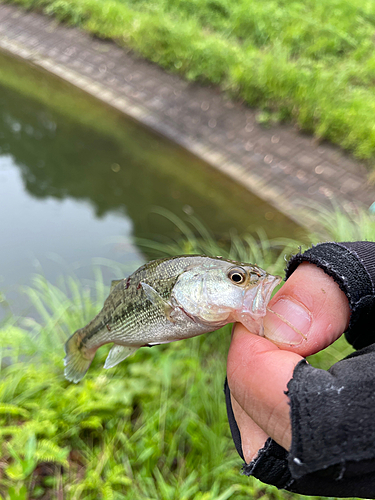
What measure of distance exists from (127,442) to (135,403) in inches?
14.6

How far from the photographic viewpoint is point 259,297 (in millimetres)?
1473

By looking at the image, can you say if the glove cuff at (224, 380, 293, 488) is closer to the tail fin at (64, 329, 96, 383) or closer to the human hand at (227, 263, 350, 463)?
the human hand at (227, 263, 350, 463)

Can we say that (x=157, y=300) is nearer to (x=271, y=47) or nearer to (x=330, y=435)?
(x=330, y=435)

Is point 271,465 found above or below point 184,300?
below

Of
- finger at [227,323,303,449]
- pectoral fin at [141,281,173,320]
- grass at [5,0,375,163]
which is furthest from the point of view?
grass at [5,0,375,163]

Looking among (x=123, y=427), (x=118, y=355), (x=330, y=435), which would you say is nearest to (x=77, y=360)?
(x=118, y=355)

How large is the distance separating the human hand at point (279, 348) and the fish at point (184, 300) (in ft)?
0.29

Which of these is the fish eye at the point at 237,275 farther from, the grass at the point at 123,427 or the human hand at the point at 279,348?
the grass at the point at 123,427

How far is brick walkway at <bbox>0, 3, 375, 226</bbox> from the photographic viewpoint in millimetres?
6211

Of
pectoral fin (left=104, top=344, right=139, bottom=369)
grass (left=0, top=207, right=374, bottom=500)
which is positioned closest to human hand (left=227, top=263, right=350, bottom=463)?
pectoral fin (left=104, top=344, right=139, bottom=369)

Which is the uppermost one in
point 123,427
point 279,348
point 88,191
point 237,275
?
point 237,275

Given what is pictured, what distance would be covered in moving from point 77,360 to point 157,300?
780 mm

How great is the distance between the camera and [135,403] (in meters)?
3.04

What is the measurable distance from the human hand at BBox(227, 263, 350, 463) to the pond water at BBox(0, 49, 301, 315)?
3.22 m
